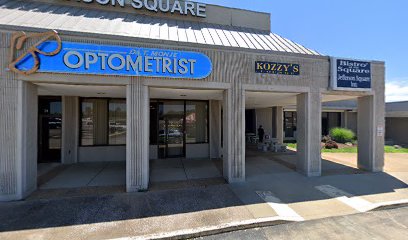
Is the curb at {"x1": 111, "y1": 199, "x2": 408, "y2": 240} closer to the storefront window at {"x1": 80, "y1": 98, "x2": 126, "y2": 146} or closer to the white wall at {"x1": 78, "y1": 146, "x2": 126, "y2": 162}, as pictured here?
the white wall at {"x1": 78, "y1": 146, "x2": 126, "y2": 162}

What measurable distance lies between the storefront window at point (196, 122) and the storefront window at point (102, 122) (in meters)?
3.62

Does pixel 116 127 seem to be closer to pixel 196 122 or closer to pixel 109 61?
pixel 196 122

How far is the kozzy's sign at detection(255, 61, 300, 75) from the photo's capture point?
7668 millimetres

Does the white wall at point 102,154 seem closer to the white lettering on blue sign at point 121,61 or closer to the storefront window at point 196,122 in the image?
the storefront window at point 196,122

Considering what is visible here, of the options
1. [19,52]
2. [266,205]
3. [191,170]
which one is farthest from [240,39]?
[19,52]

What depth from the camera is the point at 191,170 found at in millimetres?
8969

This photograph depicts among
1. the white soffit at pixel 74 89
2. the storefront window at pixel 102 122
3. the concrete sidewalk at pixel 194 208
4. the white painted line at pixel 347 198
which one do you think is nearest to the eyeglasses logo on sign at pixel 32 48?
the white soffit at pixel 74 89

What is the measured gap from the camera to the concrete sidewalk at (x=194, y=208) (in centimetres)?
445

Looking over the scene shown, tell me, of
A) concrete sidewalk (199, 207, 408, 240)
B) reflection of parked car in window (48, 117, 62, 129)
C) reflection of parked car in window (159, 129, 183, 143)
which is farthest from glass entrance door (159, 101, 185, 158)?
concrete sidewalk (199, 207, 408, 240)

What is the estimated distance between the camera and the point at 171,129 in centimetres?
1153

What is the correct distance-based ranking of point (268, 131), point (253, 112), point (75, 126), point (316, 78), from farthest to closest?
point (253, 112) → point (268, 131) → point (75, 126) → point (316, 78)

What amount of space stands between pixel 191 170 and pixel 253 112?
46.1 feet

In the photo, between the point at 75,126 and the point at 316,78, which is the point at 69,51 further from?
the point at 316,78

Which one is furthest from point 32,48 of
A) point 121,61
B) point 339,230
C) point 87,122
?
point 339,230
